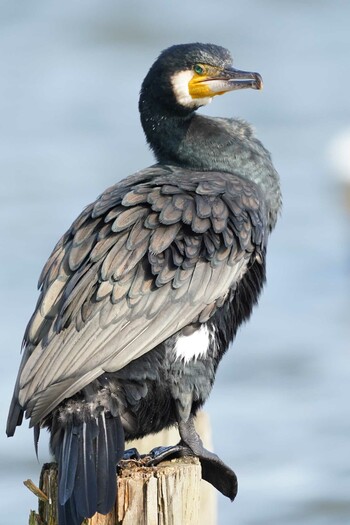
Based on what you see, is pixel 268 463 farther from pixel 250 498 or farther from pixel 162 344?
pixel 162 344

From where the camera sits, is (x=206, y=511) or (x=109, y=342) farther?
(x=206, y=511)

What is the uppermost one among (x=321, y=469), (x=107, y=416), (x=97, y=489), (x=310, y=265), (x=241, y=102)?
(x=241, y=102)

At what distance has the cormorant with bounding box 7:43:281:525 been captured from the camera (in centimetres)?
531

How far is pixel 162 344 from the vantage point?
567 centimetres

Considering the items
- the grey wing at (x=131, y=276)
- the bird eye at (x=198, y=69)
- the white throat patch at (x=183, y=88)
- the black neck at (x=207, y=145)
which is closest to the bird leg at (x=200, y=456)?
the grey wing at (x=131, y=276)

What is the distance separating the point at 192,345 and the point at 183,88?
1.35 meters

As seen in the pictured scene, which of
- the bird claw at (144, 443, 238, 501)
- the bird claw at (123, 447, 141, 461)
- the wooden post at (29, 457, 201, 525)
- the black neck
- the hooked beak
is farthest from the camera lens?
the hooked beak

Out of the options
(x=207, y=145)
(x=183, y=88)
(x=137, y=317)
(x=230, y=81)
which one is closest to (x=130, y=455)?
(x=137, y=317)

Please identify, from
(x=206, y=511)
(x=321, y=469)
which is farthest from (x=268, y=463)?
(x=206, y=511)

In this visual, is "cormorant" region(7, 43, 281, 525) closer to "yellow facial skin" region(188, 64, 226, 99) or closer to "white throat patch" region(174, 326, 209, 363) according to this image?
"white throat patch" region(174, 326, 209, 363)

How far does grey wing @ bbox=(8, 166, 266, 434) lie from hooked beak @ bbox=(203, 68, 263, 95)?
2.09 feet

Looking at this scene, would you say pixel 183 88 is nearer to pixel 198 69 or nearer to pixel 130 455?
pixel 198 69

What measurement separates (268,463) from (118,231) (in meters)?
4.37

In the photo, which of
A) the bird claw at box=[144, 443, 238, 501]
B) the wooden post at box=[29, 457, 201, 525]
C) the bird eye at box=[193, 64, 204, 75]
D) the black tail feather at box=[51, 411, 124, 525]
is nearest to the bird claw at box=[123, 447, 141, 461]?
the bird claw at box=[144, 443, 238, 501]
